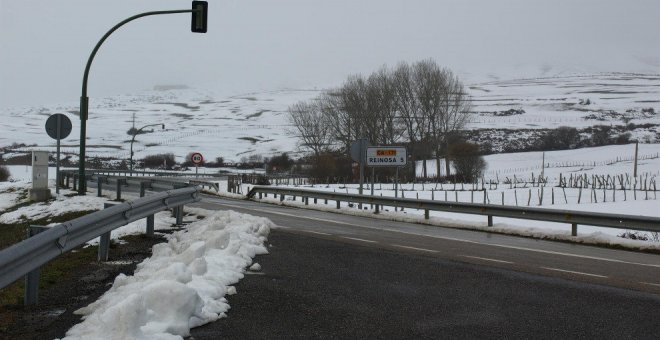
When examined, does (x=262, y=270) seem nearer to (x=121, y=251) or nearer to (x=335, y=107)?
(x=121, y=251)

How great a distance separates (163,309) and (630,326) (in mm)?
4052

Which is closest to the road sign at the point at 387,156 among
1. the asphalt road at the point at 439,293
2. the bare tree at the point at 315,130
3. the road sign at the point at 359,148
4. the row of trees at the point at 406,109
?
the road sign at the point at 359,148

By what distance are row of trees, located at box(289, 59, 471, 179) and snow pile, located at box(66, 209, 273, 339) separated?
201 feet

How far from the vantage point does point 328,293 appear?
22.9ft

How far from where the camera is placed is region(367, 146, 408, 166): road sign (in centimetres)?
2334

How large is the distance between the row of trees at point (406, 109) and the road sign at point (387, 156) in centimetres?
4660

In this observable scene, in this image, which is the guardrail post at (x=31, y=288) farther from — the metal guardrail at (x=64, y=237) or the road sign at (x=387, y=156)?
the road sign at (x=387, y=156)

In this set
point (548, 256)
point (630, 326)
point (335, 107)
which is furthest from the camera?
point (335, 107)

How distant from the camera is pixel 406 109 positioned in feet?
235

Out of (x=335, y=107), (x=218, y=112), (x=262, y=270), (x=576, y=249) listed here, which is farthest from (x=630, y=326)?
(x=218, y=112)

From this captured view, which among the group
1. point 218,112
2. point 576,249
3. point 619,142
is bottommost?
point 576,249

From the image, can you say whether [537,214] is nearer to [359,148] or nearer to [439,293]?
[359,148]

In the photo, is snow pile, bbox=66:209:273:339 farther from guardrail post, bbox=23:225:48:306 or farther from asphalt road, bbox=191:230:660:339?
guardrail post, bbox=23:225:48:306

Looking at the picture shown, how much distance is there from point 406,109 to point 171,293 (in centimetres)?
6727
